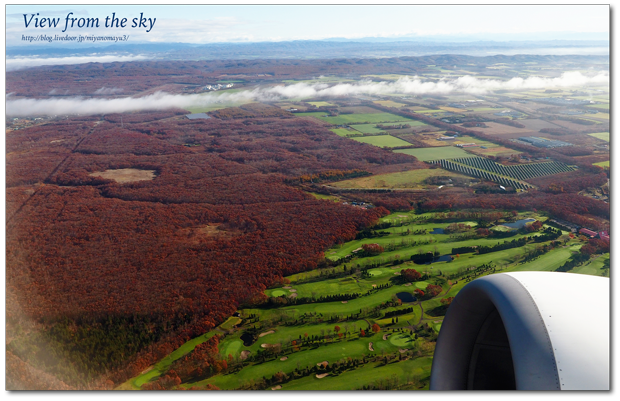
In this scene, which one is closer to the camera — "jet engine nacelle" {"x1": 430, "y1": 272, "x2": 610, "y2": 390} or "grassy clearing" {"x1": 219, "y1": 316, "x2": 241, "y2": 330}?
"jet engine nacelle" {"x1": 430, "y1": 272, "x2": 610, "y2": 390}

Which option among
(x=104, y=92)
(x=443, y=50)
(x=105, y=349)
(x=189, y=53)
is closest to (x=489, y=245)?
(x=105, y=349)

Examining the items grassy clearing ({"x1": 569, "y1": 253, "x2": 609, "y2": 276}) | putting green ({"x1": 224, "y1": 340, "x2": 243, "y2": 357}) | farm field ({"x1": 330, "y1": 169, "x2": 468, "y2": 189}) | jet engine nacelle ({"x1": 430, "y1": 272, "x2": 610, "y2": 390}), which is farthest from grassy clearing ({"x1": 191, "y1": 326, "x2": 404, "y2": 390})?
farm field ({"x1": 330, "y1": 169, "x2": 468, "y2": 189})

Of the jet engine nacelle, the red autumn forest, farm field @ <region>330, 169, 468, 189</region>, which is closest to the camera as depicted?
the jet engine nacelle

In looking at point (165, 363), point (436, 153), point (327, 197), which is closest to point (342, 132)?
point (436, 153)

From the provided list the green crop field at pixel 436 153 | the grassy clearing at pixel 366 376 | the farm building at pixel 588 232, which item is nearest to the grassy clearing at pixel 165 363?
the grassy clearing at pixel 366 376

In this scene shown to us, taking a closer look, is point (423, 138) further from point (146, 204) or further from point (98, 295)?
point (98, 295)

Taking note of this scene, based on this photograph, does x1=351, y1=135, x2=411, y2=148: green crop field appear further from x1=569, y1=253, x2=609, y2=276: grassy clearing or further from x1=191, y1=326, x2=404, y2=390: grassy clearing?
x1=191, y1=326, x2=404, y2=390: grassy clearing

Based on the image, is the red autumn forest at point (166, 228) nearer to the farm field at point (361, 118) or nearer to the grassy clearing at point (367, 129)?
the grassy clearing at point (367, 129)

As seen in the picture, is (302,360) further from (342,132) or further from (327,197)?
(342,132)
